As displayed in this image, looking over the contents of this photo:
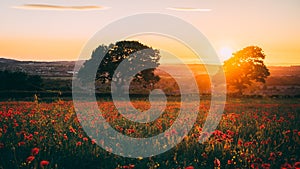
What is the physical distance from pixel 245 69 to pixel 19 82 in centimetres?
2892

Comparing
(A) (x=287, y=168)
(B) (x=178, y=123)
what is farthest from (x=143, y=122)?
(A) (x=287, y=168)

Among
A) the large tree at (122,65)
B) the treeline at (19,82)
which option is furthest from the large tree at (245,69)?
the treeline at (19,82)

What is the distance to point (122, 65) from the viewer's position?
165 feet

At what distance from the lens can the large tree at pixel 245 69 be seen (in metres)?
51.2

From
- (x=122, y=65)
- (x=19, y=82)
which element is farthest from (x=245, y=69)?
(x=19, y=82)

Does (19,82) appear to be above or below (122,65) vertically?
below

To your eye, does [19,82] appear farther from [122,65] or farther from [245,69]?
[245,69]

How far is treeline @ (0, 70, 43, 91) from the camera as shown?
42.5 m

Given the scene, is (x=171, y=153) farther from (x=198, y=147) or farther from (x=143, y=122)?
(x=143, y=122)

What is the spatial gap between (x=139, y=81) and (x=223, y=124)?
133 ft

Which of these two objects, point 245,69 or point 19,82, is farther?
point 245,69

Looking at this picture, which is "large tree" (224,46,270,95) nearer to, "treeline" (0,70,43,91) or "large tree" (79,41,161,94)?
"large tree" (79,41,161,94)

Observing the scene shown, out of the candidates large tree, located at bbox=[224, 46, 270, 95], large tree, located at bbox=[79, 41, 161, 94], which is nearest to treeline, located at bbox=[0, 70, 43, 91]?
large tree, located at bbox=[79, 41, 161, 94]

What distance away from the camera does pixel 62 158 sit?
7.44m
